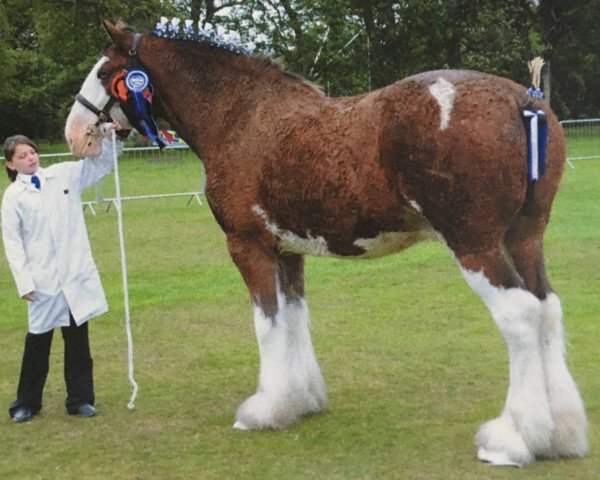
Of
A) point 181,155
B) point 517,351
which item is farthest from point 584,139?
point 517,351

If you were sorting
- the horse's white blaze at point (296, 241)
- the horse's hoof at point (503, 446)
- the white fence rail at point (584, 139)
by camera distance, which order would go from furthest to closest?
the white fence rail at point (584, 139) → the horse's white blaze at point (296, 241) → the horse's hoof at point (503, 446)

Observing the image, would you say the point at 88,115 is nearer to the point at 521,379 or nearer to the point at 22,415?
the point at 22,415

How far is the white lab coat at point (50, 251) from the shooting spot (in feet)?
18.7

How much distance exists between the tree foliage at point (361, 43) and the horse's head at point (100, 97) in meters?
28.3

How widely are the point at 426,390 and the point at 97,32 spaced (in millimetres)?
25068

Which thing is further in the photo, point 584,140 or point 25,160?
point 584,140

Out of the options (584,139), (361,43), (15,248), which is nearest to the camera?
(15,248)

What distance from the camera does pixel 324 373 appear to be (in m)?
6.57

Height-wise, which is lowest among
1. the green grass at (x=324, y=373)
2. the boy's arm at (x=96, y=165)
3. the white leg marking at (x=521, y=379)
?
the green grass at (x=324, y=373)

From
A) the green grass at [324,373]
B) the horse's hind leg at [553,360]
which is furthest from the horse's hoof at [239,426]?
the horse's hind leg at [553,360]

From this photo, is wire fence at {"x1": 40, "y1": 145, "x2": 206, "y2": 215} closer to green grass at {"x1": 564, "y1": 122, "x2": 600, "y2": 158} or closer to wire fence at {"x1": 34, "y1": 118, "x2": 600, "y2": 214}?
wire fence at {"x1": 34, "y1": 118, "x2": 600, "y2": 214}

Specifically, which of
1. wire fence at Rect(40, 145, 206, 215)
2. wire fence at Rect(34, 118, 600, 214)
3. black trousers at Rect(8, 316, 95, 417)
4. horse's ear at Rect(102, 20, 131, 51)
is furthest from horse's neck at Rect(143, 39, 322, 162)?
wire fence at Rect(40, 145, 206, 215)

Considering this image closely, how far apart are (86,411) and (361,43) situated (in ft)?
111

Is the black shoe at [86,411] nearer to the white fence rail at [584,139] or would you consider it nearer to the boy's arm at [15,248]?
the boy's arm at [15,248]
